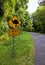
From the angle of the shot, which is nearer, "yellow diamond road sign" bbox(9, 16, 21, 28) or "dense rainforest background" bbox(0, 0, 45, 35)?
"yellow diamond road sign" bbox(9, 16, 21, 28)

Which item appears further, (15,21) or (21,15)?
(21,15)

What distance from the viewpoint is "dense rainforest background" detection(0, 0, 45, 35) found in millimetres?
23323

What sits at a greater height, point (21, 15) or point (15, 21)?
point (15, 21)

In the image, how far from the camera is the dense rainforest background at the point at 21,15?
23323mm

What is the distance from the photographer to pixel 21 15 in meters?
38.3

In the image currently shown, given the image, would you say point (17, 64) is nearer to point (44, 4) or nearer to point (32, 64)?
point (32, 64)

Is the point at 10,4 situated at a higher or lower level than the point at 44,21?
higher

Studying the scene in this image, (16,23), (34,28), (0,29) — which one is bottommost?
(34,28)

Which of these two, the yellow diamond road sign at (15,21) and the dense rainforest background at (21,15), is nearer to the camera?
the yellow diamond road sign at (15,21)

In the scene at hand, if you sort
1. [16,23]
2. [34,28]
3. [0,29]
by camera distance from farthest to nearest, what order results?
[34,28], [0,29], [16,23]

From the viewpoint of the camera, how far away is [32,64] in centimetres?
998

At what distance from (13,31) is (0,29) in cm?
1408

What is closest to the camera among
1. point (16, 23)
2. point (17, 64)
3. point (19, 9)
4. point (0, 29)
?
point (17, 64)

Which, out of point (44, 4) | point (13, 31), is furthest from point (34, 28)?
point (13, 31)
